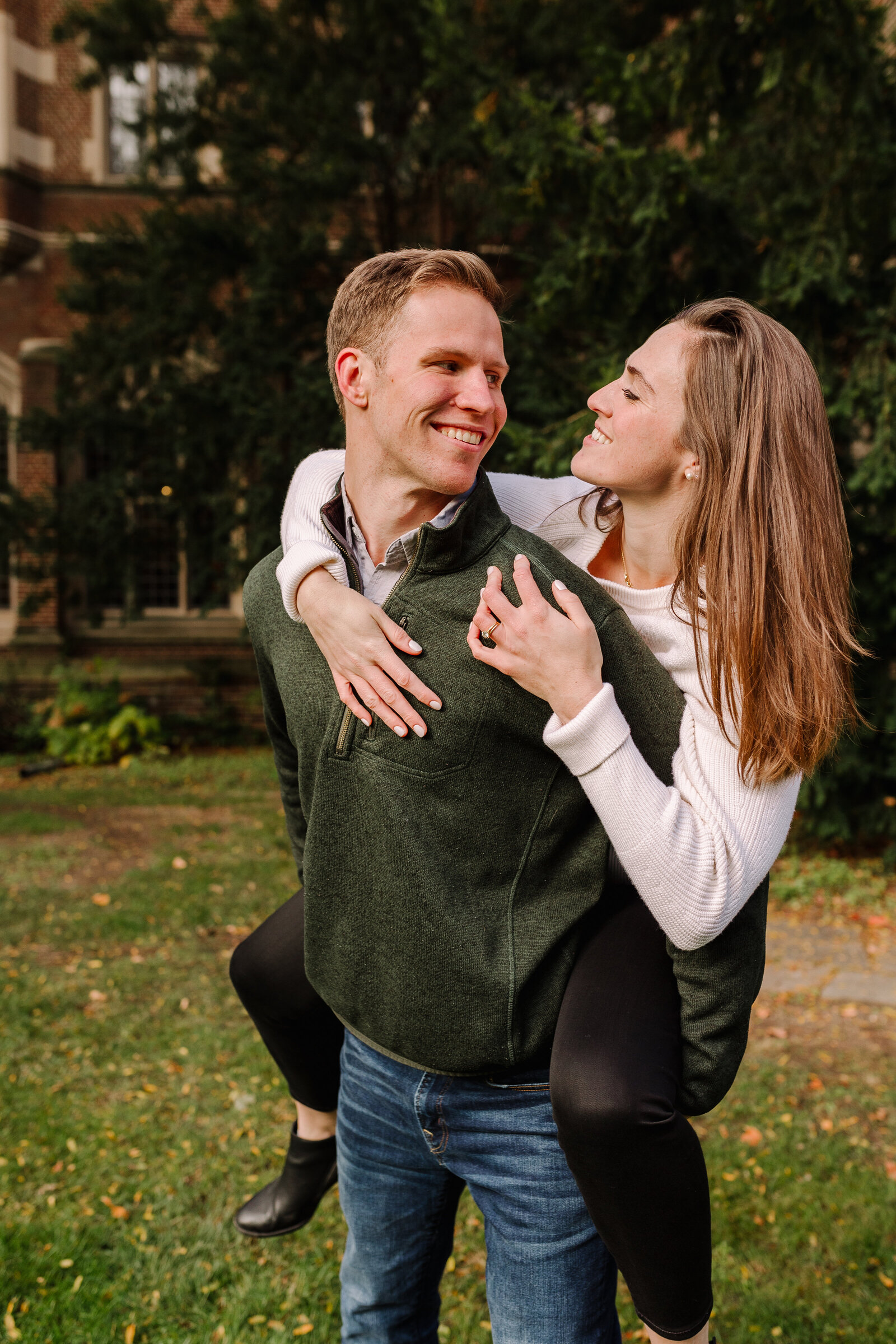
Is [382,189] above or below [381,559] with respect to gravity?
above

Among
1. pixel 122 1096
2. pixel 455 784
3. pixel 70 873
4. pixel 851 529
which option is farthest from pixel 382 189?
pixel 455 784

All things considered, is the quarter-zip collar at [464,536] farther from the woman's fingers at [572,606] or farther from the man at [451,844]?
the woman's fingers at [572,606]

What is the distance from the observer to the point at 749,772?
1.58 meters

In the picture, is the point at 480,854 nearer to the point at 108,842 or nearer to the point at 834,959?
the point at 834,959

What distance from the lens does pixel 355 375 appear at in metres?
1.90

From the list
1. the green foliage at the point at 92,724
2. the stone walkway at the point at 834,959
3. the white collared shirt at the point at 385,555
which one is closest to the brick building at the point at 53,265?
the green foliage at the point at 92,724

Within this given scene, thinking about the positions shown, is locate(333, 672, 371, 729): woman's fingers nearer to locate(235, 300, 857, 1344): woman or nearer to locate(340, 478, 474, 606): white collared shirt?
locate(235, 300, 857, 1344): woman

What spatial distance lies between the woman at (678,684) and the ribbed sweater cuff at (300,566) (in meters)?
0.01

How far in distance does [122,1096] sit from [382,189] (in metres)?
10.2

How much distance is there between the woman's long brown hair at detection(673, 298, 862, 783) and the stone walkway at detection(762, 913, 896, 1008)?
13.1 feet

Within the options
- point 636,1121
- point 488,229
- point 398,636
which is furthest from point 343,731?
point 488,229

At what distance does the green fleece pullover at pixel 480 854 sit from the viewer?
1.66 m

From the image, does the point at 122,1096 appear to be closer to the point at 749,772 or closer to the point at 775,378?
the point at 749,772

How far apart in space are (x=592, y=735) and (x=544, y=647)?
0.16m
